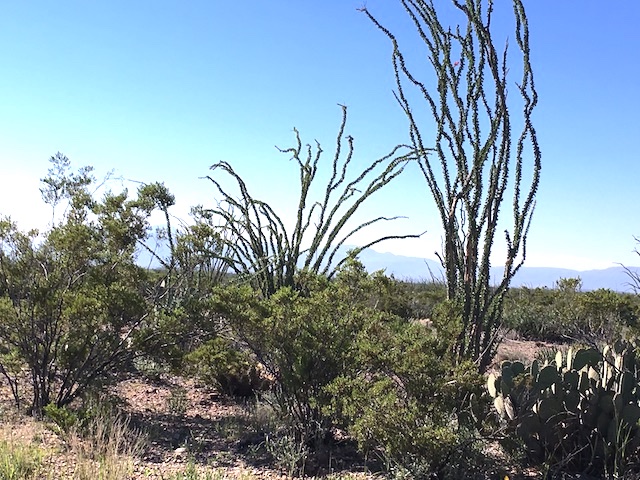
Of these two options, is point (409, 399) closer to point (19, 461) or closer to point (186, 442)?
point (186, 442)

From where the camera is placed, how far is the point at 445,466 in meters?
4.30

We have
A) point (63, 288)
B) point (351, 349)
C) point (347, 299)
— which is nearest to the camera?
point (351, 349)

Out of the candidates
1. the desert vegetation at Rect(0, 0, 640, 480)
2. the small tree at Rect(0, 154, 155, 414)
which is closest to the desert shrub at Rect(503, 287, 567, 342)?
the desert vegetation at Rect(0, 0, 640, 480)

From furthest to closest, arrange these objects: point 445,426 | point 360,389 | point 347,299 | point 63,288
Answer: point 63,288, point 347,299, point 360,389, point 445,426

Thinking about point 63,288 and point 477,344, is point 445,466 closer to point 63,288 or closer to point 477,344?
point 477,344

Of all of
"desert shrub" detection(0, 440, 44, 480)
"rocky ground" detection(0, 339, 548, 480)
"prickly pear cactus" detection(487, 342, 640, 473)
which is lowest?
"rocky ground" detection(0, 339, 548, 480)

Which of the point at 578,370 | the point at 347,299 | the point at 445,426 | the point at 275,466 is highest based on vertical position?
the point at 347,299

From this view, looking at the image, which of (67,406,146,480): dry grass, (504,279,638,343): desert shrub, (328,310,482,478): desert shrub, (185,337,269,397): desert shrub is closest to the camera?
(67,406,146,480): dry grass

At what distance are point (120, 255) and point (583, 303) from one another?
808 centimetres

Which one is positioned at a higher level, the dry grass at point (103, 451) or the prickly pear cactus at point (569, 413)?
the prickly pear cactus at point (569, 413)

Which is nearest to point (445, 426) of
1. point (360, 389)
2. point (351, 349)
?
point (360, 389)

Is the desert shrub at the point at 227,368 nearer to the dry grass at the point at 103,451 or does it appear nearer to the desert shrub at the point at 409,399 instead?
the dry grass at the point at 103,451

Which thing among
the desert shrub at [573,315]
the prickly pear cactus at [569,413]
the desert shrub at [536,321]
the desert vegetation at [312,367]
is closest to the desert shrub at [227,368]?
the desert vegetation at [312,367]

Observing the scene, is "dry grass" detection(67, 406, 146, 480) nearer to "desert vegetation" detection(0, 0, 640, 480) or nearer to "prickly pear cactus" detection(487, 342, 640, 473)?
"desert vegetation" detection(0, 0, 640, 480)
